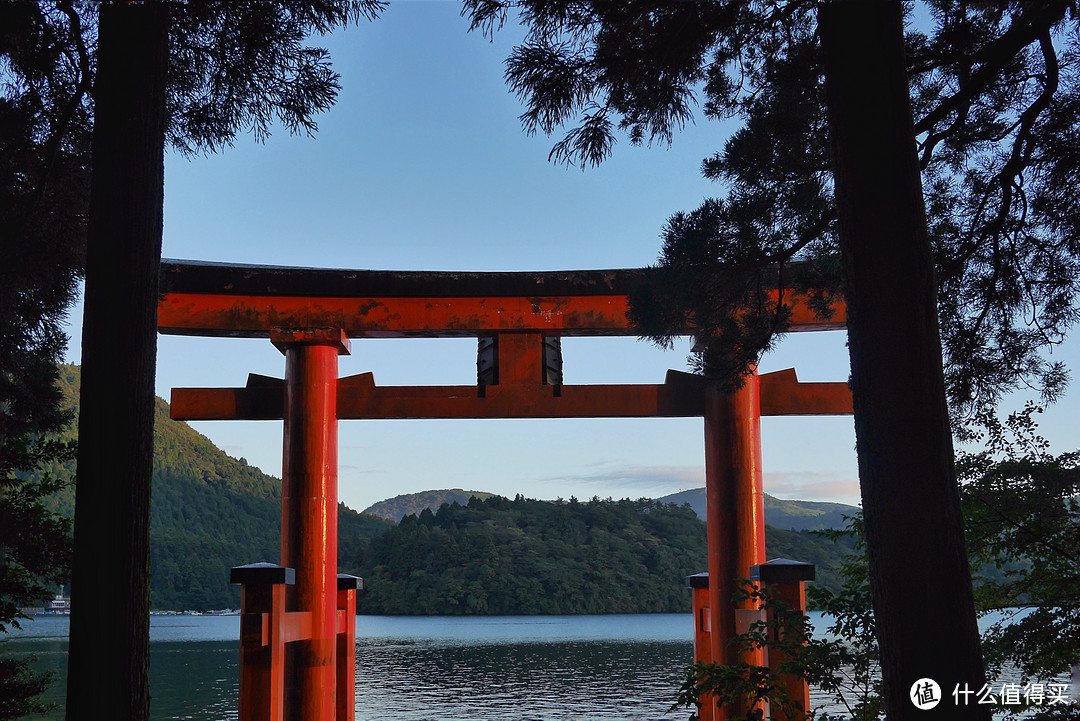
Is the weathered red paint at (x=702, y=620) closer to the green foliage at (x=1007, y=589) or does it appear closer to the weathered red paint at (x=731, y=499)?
the weathered red paint at (x=731, y=499)

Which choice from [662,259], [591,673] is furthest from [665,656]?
[662,259]

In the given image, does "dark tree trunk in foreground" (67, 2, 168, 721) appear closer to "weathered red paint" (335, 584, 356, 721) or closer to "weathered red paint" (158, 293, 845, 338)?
"weathered red paint" (158, 293, 845, 338)

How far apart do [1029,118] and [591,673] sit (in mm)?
32961

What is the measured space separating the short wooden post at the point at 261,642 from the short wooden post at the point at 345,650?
1547 millimetres

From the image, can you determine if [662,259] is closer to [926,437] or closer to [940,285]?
[940,285]

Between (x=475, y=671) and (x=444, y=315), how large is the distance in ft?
101

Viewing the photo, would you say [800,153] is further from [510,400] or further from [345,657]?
[345,657]

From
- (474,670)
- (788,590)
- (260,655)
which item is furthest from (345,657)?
(474,670)

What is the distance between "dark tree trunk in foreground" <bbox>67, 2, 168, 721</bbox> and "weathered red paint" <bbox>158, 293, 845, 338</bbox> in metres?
3.51

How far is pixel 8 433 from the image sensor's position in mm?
5656

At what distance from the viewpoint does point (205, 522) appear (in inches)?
2899

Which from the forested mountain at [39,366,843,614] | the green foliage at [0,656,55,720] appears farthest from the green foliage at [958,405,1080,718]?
the forested mountain at [39,366,843,614]

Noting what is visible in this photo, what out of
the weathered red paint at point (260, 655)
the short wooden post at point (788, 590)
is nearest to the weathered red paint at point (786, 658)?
the short wooden post at point (788, 590)

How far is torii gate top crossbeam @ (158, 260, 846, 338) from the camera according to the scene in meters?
7.00
